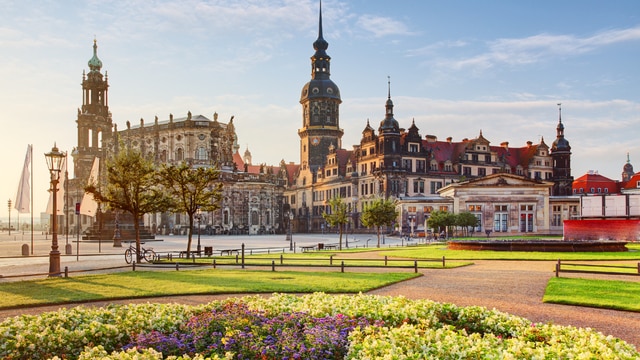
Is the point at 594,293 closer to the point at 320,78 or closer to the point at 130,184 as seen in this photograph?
the point at 130,184

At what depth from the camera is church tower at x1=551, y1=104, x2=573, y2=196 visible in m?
102

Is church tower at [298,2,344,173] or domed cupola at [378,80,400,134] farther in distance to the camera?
church tower at [298,2,344,173]

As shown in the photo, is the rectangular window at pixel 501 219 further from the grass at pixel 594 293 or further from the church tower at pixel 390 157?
the grass at pixel 594 293

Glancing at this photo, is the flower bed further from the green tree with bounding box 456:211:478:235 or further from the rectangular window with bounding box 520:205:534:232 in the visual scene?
the rectangular window with bounding box 520:205:534:232

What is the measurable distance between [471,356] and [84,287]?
1722cm

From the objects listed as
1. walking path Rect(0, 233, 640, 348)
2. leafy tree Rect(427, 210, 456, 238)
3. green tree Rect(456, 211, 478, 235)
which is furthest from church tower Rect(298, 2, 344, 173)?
walking path Rect(0, 233, 640, 348)

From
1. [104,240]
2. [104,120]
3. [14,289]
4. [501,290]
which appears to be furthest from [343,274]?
[104,120]

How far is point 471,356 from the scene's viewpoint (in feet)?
28.5

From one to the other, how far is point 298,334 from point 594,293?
42.6 ft

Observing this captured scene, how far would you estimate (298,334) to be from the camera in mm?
10945

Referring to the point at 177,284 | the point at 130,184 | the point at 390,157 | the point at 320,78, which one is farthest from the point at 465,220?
the point at 320,78

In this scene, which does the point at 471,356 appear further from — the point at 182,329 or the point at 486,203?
the point at 486,203

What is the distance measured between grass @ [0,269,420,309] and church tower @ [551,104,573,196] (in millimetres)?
85308

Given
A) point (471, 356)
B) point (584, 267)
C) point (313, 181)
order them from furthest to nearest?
point (313, 181)
point (584, 267)
point (471, 356)
